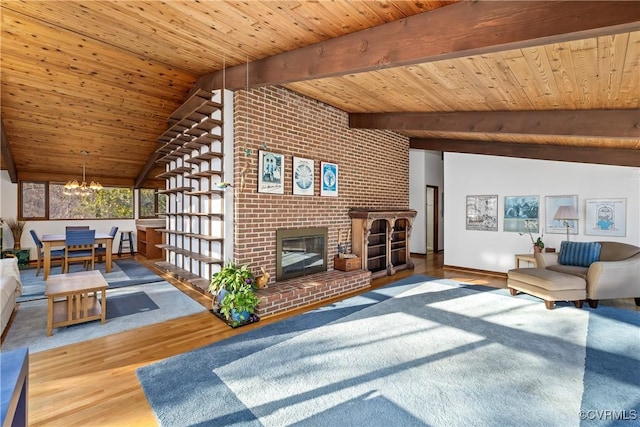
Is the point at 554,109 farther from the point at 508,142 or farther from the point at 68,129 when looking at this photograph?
the point at 68,129

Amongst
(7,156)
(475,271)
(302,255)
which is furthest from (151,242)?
(475,271)

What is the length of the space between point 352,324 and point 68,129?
21.3 ft

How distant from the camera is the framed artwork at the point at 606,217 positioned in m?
4.92

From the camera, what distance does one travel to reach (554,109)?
363 centimetres

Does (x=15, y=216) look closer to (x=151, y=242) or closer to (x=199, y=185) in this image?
(x=151, y=242)

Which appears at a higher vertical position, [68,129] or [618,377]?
[68,129]

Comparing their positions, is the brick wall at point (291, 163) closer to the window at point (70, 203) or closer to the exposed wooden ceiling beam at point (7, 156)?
the exposed wooden ceiling beam at point (7, 156)

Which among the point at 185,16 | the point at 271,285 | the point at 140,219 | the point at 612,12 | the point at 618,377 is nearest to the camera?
the point at 612,12

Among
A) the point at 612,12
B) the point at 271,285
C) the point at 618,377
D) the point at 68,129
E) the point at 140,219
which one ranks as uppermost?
the point at 68,129

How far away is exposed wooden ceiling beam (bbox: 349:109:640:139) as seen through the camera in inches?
129

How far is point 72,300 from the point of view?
3316mm

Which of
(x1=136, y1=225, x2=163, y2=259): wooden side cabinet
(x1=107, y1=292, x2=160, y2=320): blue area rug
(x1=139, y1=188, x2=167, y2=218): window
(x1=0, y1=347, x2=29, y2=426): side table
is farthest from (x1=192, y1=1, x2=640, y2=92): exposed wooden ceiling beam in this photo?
(x1=139, y1=188, x2=167, y2=218): window

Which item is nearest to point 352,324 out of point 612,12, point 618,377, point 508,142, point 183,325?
point 183,325

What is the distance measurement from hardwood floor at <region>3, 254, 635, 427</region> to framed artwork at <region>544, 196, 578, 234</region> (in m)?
5.07
